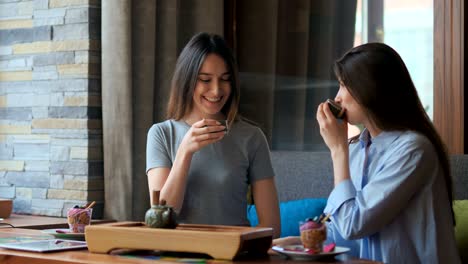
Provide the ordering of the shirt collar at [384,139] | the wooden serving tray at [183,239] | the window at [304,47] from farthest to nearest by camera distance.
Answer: the window at [304,47] < the shirt collar at [384,139] < the wooden serving tray at [183,239]

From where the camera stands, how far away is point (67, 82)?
3451 mm

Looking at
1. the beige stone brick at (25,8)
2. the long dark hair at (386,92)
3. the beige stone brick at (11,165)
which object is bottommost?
the beige stone brick at (11,165)

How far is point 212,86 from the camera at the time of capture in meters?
2.44

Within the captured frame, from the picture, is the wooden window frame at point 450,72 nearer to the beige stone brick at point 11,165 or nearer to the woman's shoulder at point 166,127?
the woman's shoulder at point 166,127

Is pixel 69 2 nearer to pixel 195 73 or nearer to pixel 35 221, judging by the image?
pixel 35 221

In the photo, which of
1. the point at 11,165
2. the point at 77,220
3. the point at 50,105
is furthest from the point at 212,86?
the point at 11,165

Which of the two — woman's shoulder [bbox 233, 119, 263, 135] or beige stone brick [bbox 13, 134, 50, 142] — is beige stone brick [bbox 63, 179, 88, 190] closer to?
beige stone brick [bbox 13, 134, 50, 142]

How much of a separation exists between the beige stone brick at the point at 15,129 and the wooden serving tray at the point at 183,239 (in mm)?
1723

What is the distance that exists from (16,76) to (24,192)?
505 mm

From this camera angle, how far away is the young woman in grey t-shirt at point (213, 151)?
95.0 inches

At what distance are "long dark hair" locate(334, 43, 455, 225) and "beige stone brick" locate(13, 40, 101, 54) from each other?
1.59 metres

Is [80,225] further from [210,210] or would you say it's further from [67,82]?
[67,82]

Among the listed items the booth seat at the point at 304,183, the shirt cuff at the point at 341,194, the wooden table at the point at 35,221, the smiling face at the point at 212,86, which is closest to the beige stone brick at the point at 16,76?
the wooden table at the point at 35,221

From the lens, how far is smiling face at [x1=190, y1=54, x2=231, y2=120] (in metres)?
2.44
